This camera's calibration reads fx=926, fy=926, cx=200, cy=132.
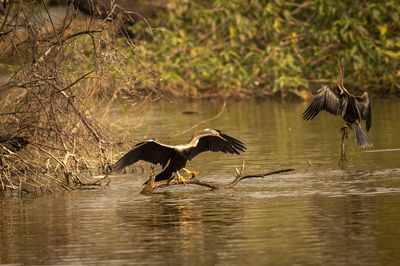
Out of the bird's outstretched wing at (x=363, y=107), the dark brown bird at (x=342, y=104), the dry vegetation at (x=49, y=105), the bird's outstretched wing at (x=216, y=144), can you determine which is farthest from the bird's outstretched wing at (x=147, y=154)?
the bird's outstretched wing at (x=363, y=107)

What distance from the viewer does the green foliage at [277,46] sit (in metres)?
31.0

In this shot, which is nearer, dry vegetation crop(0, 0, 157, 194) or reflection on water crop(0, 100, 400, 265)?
reflection on water crop(0, 100, 400, 265)

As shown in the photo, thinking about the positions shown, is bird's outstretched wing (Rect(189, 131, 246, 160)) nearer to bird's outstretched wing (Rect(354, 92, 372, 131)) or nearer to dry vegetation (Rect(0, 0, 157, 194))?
dry vegetation (Rect(0, 0, 157, 194))

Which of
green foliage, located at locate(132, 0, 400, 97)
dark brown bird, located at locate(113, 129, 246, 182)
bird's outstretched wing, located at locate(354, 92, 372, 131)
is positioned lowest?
dark brown bird, located at locate(113, 129, 246, 182)

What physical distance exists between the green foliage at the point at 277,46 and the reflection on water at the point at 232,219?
1543 cm

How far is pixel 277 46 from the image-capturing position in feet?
107

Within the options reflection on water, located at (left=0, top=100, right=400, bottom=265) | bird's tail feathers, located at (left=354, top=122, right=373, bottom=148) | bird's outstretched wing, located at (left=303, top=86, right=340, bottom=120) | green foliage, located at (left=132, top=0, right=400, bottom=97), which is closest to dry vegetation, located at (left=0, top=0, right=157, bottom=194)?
reflection on water, located at (left=0, top=100, right=400, bottom=265)

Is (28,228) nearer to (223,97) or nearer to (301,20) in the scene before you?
(223,97)

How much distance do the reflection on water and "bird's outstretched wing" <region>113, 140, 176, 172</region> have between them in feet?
1.45

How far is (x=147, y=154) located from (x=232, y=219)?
98.7 inches

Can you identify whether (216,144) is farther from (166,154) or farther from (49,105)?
(49,105)

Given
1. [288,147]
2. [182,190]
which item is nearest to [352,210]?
[182,190]

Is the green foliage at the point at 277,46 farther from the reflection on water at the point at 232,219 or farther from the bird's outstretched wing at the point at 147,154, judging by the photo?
the bird's outstretched wing at the point at 147,154

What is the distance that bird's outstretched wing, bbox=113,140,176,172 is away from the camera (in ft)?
39.1
